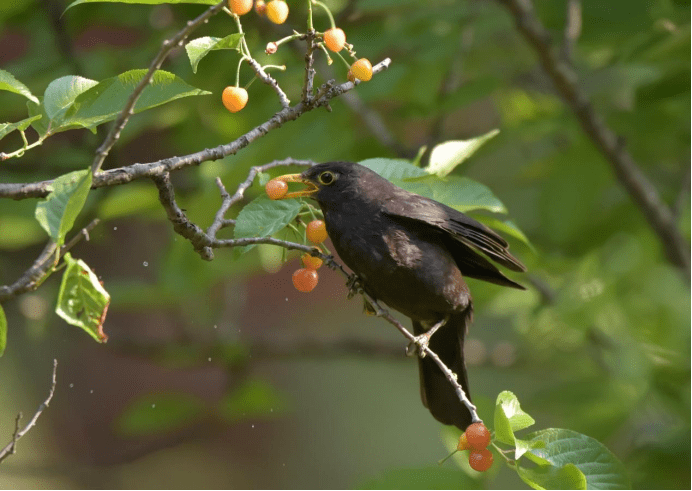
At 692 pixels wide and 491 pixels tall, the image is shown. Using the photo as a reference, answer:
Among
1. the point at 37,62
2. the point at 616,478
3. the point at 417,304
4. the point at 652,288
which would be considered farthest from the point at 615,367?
the point at 37,62

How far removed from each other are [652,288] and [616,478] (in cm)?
179

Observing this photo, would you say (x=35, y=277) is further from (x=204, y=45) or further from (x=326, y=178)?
(x=326, y=178)

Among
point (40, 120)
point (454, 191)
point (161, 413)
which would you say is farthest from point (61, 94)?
point (161, 413)

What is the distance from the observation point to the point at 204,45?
2162 mm

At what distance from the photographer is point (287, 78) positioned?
4707mm

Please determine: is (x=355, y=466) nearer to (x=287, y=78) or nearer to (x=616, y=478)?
(x=287, y=78)

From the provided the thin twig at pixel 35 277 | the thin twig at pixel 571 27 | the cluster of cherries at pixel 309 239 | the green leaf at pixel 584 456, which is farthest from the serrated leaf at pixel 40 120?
the thin twig at pixel 571 27

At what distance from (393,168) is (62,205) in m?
1.45

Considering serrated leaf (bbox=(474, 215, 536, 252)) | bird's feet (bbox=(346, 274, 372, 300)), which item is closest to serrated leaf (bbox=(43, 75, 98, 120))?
bird's feet (bbox=(346, 274, 372, 300))

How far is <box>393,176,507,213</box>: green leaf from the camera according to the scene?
2.92 meters

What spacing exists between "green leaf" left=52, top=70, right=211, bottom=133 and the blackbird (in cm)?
76

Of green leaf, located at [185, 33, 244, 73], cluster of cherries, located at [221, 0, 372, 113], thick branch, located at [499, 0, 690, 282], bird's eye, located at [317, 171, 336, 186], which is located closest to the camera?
green leaf, located at [185, 33, 244, 73]

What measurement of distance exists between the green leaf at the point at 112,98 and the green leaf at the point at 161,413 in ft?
13.9

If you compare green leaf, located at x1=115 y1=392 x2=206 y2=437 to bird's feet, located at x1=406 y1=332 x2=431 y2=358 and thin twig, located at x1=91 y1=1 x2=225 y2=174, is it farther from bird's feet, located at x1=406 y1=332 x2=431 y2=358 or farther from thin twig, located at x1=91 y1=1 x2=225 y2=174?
thin twig, located at x1=91 y1=1 x2=225 y2=174
